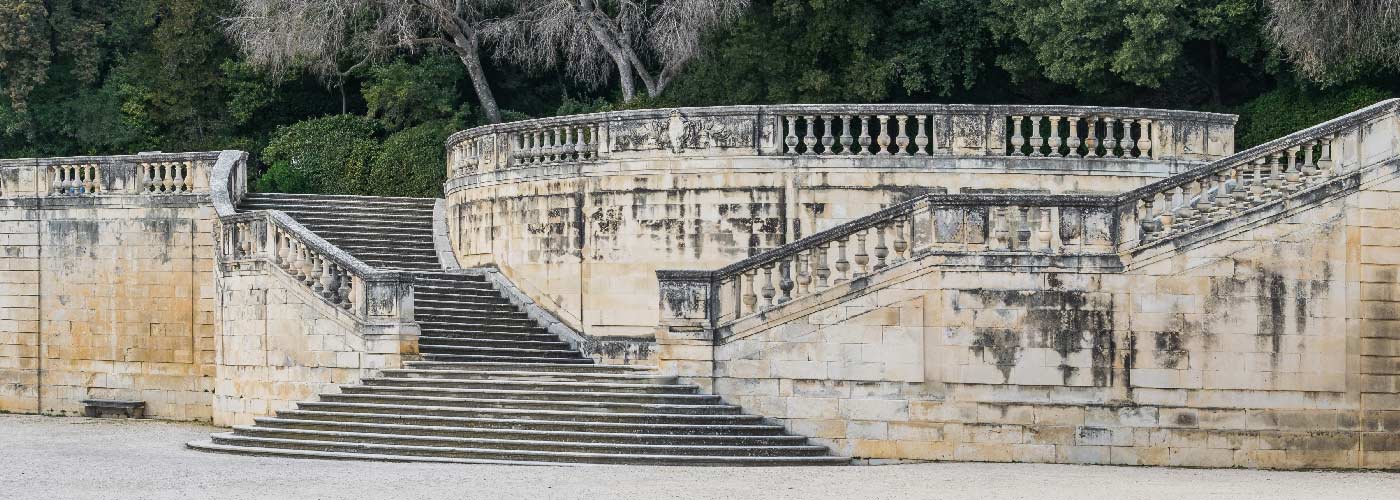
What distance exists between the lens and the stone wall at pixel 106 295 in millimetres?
27281

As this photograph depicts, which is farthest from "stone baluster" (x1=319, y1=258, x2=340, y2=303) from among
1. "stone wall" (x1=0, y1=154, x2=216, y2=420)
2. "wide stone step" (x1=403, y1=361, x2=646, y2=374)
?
"stone wall" (x1=0, y1=154, x2=216, y2=420)

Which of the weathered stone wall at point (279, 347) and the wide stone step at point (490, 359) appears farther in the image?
the weathered stone wall at point (279, 347)

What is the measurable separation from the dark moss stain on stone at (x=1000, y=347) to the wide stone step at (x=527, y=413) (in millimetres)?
2385

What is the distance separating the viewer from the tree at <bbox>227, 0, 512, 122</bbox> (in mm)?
35375

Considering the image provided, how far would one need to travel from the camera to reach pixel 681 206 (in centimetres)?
2311

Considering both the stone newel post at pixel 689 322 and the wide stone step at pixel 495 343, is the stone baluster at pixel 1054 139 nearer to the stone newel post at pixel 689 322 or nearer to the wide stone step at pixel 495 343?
the stone newel post at pixel 689 322

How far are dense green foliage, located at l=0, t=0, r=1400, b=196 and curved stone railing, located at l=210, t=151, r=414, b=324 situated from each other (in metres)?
8.28

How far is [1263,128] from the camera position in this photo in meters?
29.4

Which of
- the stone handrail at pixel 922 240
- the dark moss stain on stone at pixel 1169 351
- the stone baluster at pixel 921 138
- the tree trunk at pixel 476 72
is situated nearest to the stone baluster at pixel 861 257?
the stone handrail at pixel 922 240

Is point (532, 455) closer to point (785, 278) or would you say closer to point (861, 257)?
point (785, 278)

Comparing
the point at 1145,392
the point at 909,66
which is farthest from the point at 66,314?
the point at 1145,392

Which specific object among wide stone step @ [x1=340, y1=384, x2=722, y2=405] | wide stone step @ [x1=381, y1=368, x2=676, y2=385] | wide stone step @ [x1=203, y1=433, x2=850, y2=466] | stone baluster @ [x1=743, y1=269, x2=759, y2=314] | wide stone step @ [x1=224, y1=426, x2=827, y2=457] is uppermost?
stone baluster @ [x1=743, y1=269, x2=759, y2=314]

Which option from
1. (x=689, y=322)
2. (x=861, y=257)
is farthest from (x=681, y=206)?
(x=861, y=257)

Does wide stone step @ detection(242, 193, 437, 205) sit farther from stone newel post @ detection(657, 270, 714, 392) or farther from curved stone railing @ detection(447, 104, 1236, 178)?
stone newel post @ detection(657, 270, 714, 392)
